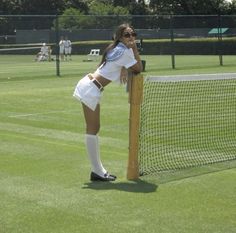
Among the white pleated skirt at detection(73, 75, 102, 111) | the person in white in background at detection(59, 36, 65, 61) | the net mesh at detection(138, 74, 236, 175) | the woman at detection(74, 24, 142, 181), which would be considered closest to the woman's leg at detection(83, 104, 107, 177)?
the woman at detection(74, 24, 142, 181)

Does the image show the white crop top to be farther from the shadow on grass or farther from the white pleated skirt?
the shadow on grass

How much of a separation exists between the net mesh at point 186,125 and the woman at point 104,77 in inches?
24.5

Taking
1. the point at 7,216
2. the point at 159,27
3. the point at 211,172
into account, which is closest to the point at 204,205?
the point at 211,172

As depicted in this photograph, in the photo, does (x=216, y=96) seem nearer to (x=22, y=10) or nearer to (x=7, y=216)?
(x=7, y=216)

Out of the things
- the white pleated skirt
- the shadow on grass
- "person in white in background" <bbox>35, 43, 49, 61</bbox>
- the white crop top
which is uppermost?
the white crop top

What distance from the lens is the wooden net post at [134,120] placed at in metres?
7.52

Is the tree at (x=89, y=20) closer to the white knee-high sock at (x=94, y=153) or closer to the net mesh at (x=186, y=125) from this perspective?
the net mesh at (x=186, y=125)

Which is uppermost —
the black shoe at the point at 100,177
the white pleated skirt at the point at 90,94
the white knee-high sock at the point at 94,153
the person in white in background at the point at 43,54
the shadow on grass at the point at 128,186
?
the white pleated skirt at the point at 90,94

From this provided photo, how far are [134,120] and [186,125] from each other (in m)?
4.52

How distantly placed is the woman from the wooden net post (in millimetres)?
176

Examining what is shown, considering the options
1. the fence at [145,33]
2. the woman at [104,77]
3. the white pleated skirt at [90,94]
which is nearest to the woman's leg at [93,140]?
the woman at [104,77]

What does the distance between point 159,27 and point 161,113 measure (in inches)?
1241

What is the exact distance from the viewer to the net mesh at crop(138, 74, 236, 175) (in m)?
8.71

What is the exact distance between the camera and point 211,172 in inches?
316
